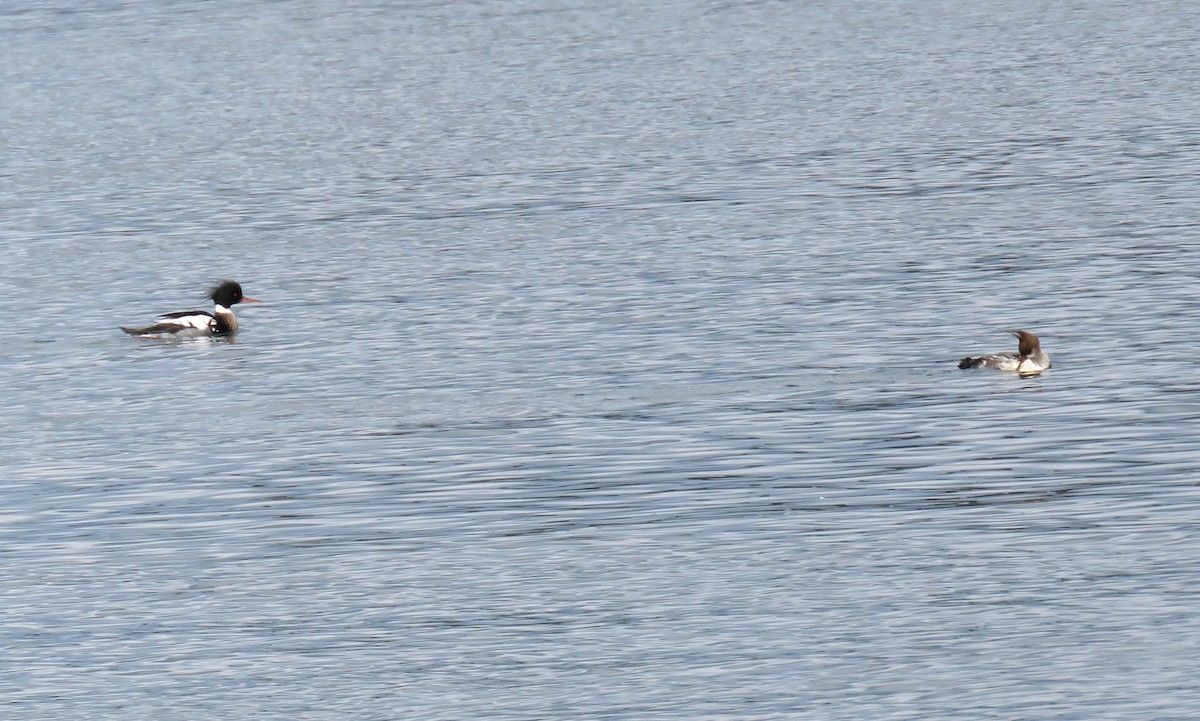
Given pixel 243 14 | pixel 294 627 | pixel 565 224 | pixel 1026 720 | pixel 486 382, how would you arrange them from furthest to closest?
pixel 243 14, pixel 565 224, pixel 486 382, pixel 294 627, pixel 1026 720

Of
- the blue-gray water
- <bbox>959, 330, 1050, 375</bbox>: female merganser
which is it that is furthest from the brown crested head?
the blue-gray water

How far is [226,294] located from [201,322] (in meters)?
0.64

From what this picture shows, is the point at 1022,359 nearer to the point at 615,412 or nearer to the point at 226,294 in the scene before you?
the point at 615,412

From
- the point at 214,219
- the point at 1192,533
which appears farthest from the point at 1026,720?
the point at 214,219

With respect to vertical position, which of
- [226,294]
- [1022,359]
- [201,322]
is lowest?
[201,322]

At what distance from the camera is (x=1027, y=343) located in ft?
83.8

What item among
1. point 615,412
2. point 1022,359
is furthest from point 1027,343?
point 615,412

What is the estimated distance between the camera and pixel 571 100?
5578 cm

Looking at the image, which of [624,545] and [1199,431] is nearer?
[624,545]

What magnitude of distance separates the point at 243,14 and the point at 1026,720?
70.3 metres

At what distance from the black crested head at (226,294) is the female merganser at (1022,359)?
10.4 meters

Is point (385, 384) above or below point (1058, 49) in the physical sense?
above

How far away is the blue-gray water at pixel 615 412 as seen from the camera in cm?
1662

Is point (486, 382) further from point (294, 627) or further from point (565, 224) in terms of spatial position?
point (565, 224)
